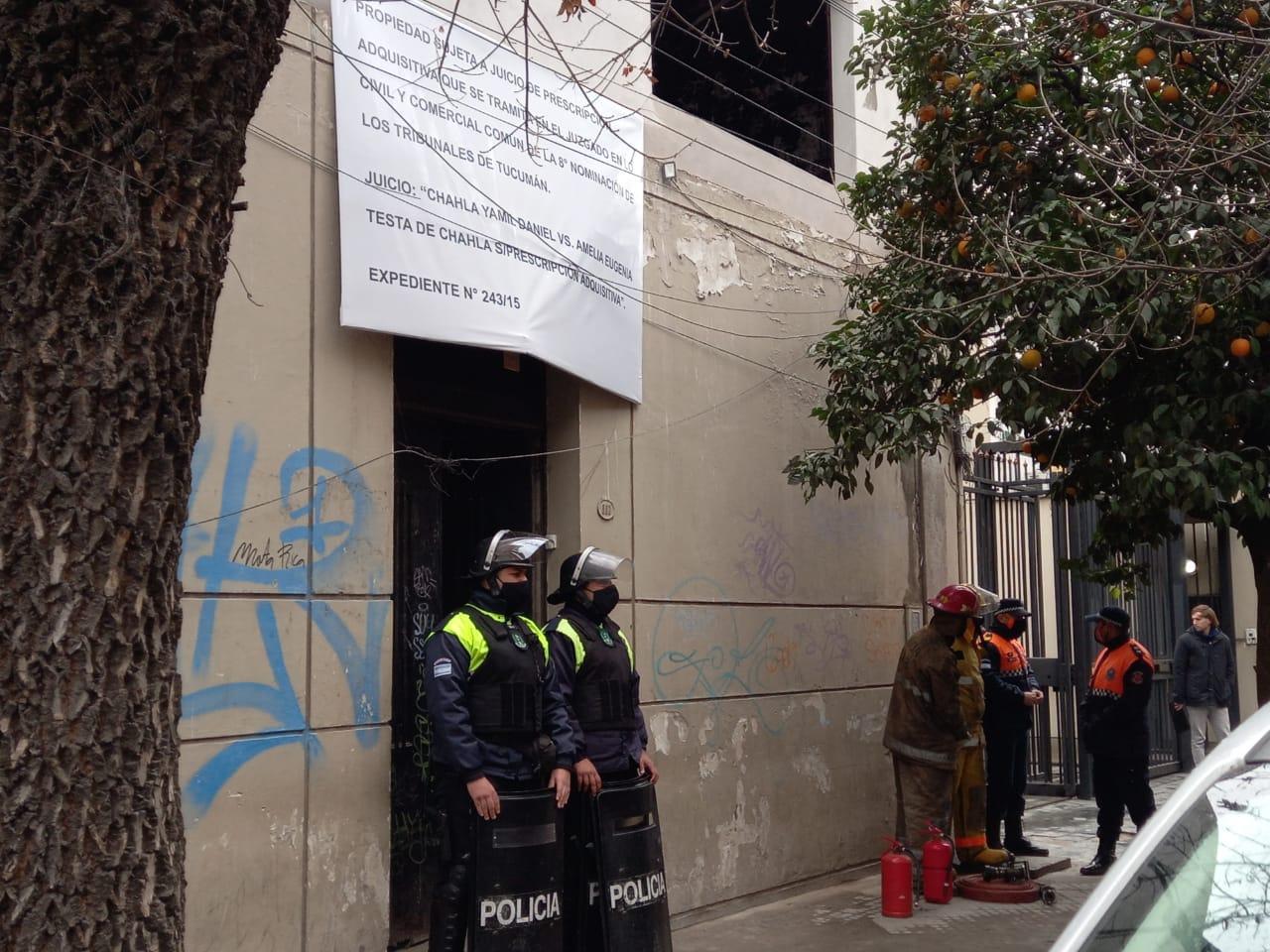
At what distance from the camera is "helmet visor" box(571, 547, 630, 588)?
6.26 meters

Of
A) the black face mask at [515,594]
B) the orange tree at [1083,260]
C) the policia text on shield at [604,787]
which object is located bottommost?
the policia text on shield at [604,787]

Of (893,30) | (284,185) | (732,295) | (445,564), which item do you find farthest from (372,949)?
(893,30)

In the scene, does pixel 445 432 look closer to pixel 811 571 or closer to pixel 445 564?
pixel 445 564

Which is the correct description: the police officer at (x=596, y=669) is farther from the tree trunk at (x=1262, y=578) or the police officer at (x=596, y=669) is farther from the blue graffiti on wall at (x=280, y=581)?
the tree trunk at (x=1262, y=578)

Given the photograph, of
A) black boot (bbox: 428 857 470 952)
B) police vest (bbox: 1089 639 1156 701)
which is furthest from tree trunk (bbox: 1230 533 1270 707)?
black boot (bbox: 428 857 470 952)

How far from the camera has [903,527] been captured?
10.3 meters

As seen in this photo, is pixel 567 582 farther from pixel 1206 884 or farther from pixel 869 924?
pixel 1206 884

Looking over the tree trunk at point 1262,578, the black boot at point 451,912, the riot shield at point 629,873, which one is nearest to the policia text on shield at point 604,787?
the riot shield at point 629,873

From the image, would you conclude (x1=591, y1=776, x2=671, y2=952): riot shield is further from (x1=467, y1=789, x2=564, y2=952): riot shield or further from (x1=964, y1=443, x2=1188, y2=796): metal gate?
(x1=964, y1=443, x2=1188, y2=796): metal gate

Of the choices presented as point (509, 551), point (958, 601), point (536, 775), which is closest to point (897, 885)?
point (958, 601)

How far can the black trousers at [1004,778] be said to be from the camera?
9773 millimetres

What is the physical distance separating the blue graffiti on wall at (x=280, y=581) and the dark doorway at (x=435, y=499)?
51 cm

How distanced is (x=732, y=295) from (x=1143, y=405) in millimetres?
2563

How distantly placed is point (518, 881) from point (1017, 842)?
570cm
